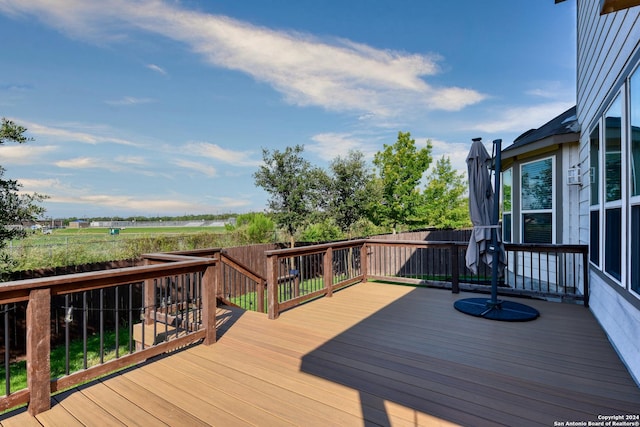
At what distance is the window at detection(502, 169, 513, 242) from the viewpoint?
6.86 metres

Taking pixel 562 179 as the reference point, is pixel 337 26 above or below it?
above

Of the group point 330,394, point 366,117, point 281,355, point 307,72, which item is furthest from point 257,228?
point 330,394

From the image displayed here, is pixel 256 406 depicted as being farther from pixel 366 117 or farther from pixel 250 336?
pixel 366 117

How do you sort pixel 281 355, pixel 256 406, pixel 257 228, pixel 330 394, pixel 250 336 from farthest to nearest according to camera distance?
pixel 257 228
pixel 250 336
pixel 281 355
pixel 330 394
pixel 256 406

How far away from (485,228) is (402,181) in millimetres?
10394

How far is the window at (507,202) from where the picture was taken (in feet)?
22.5

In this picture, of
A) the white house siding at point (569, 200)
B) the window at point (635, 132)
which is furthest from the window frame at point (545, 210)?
the window at point (635, 132)

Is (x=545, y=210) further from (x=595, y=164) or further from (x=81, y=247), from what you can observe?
(x=81, y=247)

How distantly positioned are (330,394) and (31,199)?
21.8ft

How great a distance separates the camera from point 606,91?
3240 mm

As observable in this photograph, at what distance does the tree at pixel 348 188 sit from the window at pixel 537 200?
6.23 meters

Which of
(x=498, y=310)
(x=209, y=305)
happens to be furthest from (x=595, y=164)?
(x=209, y=305)

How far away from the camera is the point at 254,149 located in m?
11.5

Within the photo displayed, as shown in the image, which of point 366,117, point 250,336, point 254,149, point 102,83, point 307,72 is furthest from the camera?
point 366,117
